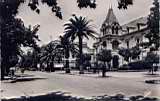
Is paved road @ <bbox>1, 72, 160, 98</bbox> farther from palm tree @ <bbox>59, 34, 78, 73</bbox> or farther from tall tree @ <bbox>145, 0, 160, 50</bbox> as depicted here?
palm tree @ <bbox>59, 34, 78, 73</bbox>

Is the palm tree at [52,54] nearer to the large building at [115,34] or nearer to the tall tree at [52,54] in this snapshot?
the tall tree at [52,54]

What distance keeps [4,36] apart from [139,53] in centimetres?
6895

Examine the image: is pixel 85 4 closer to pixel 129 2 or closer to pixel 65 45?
pixel 129 2

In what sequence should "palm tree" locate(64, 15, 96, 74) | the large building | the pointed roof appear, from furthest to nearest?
the pointed roof → the large building → "palm tree" locate(64, 15, 96, 74)

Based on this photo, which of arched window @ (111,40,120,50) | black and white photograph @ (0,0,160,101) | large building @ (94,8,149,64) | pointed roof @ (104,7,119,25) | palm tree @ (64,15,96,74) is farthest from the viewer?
pointed roof @ (104,7,119,25)

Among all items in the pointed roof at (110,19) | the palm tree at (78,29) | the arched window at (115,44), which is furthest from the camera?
the pointed roof at (110,19)

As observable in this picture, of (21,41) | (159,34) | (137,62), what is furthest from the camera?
(137,62)

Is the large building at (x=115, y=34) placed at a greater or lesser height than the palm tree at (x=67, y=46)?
greater

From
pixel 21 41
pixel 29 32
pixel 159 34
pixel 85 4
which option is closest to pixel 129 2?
pixel 85 4

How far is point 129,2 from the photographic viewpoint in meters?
17.5

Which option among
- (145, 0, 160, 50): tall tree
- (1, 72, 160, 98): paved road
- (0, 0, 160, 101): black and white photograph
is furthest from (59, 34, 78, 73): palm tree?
(1, 72, 160, 98): paved road

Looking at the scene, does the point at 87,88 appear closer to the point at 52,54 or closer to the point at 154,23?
the point at 154,23

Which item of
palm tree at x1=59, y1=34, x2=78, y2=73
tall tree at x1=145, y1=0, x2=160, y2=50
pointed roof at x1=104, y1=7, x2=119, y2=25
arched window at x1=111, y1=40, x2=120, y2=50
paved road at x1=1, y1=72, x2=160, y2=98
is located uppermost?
pointed roof at x1=104, y1=7, x2=119, y2=25

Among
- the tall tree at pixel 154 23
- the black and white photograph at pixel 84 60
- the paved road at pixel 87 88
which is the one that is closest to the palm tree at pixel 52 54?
the black and white photograph at pixel 84 60
